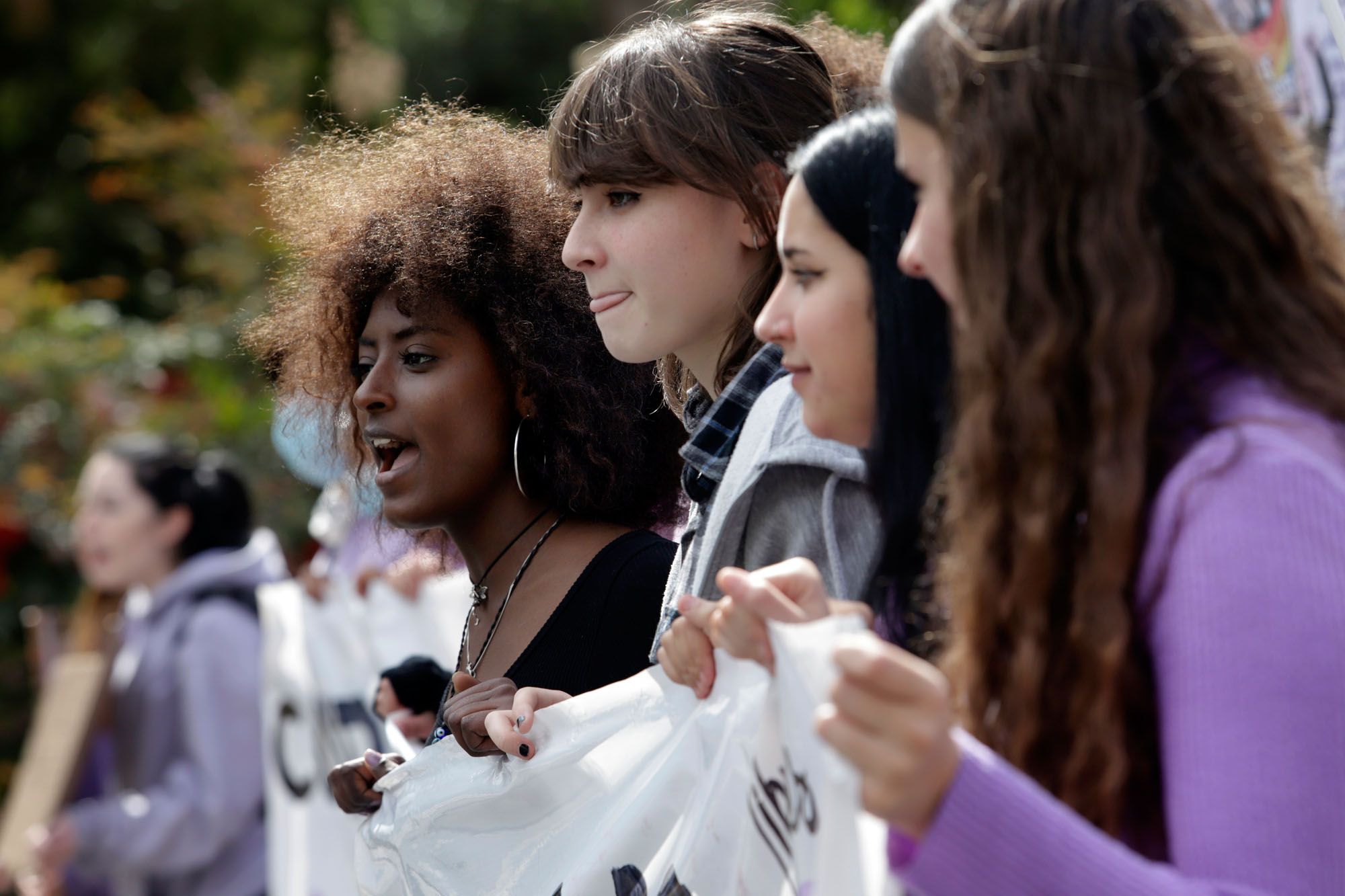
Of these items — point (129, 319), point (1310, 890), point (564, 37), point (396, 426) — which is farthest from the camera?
point (564, 37)

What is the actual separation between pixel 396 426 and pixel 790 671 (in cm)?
127

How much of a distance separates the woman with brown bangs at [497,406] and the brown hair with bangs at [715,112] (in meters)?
0.34

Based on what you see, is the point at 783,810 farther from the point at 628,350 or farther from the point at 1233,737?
the point at 628,350

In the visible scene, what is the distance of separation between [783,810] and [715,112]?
1151mm

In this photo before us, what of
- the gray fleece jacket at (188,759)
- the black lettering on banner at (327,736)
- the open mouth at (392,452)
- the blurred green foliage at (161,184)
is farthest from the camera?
the blurred green foliage at (161,184)

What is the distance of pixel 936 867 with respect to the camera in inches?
46.2

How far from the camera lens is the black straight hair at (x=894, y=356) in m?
1.56

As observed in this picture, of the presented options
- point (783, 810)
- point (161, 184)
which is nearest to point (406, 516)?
point (783, 810)

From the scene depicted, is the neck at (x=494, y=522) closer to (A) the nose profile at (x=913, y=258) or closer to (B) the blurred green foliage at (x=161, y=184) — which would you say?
(A) the nose profile at (x=913, y=258)

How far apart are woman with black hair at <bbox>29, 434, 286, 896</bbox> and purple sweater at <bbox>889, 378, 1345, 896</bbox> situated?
4.21 m

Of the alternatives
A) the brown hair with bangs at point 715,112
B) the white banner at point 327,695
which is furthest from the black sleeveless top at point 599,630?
the white banner at point 327,695

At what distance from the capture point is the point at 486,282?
2.69 metres

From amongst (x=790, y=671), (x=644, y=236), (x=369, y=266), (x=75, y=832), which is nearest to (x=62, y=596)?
(x=75, y=832)

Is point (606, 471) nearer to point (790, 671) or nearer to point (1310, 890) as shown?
point (790, 671)
